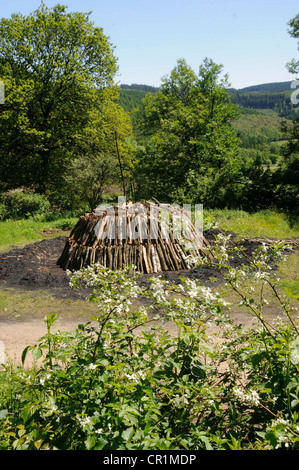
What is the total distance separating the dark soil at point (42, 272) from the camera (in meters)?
9.47

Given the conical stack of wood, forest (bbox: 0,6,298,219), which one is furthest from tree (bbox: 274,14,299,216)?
the conical stack of wood

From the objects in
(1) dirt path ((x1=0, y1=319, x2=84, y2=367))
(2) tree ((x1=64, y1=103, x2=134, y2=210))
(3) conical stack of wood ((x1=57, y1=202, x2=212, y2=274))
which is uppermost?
(2) tree ((x1=64, y1=103, x2=134, y2=210))

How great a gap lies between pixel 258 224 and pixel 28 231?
405 inches

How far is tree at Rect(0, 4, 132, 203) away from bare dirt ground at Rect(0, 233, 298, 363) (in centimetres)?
1351

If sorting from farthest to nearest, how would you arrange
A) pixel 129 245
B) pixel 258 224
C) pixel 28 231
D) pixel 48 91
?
pixel 48 91 < pixel 28 231 < pixel 258 224 < pixel 129 245

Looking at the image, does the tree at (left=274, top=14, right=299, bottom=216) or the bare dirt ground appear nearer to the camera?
the bare dirt ground

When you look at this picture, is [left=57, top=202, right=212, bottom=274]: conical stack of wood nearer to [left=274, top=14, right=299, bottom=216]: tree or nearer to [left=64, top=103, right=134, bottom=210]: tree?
[left=64, top=103, right=134, bottom=210]: tree

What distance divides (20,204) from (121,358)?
69.3 feet

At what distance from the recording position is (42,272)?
34.1 feet

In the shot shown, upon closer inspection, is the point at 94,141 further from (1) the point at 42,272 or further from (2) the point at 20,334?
(2) the point at 20,334

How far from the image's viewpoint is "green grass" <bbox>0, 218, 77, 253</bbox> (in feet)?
48.5

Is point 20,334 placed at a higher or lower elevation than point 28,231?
higher

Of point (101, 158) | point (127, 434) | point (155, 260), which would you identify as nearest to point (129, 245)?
point (155, 260)

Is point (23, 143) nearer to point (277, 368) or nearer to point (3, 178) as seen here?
point (3, 178)
